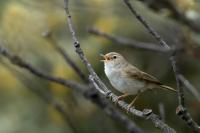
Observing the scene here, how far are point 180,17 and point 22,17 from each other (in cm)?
355

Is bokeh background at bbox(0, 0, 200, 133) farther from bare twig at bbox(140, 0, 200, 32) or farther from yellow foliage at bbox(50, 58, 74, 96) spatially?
bare twig at bbox(140, 0, 200, 32)

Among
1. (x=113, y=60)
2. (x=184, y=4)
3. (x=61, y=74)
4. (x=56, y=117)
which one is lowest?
(x=184, y=4)

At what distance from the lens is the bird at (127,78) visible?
10.9 ft

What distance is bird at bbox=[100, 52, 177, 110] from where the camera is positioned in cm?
333

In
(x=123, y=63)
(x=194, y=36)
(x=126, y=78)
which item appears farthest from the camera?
(x=123, y=63)

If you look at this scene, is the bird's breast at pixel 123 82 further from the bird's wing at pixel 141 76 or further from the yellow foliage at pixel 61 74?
the yellow foliage at pixel 61 74

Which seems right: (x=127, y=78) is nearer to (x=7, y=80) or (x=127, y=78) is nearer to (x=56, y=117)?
(x=56, y=117)

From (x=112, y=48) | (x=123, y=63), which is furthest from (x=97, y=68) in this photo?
(x=123, y=63)

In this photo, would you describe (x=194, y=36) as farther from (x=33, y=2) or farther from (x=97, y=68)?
(x=97, y=68)

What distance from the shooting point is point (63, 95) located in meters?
4.89

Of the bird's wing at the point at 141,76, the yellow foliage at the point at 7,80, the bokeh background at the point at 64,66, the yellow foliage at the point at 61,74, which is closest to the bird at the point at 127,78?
the bird's wing at the point at 141,76

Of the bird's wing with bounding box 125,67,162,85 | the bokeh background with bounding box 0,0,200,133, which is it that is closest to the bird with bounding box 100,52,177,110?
the bird's wing with bounding box 125,67,162,85

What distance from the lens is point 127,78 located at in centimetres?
346

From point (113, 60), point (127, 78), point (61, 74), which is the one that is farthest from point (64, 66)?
point (127, 78)
